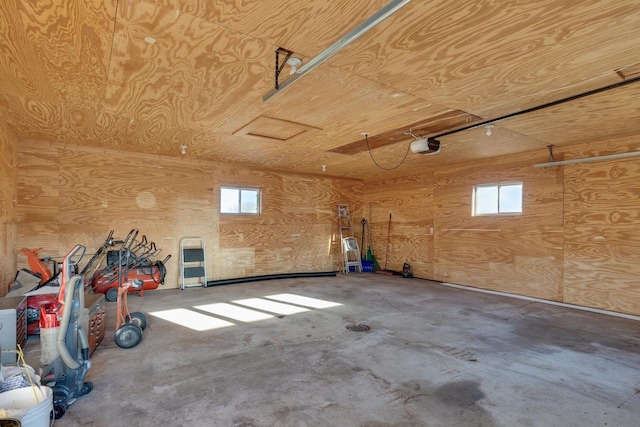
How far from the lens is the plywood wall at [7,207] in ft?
12.6

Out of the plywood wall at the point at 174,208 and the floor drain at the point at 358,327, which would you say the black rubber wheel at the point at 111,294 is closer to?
the plywood wall at the point at 174,208

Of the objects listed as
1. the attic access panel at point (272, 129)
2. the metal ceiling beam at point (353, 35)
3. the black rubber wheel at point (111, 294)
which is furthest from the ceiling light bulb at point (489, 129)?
the black rubber wheel at point (111, 294)

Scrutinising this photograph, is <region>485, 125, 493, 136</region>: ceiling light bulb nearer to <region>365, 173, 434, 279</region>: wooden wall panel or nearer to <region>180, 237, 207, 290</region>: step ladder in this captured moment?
<region>365, 173, 434, 279</region>: wooden wall panel

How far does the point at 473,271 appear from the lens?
6.04 meters

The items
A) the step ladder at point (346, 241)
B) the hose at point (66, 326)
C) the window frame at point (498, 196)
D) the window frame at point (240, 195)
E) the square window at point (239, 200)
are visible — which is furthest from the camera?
the step ladder at point (346, 241)

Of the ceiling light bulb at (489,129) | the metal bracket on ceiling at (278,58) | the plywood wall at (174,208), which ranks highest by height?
the metal bracket on ceiling at (278,58)

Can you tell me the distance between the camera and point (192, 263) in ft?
19.8

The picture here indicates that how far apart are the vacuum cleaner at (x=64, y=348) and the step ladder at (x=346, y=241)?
6.05m

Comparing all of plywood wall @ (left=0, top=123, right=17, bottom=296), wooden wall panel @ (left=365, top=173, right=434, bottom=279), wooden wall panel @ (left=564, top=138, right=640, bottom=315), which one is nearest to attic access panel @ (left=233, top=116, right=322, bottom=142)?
plywood wall @ (left=0, top=123, right=17, bottom=296)

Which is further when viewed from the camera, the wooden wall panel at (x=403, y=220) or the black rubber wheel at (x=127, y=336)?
the wooden wall panel at (x=403, y=220)

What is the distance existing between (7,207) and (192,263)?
2739mm

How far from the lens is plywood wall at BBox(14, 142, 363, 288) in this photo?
4859mm

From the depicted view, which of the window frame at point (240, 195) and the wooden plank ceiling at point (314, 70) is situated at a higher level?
the wooden plank ceiling at point (314, 70)

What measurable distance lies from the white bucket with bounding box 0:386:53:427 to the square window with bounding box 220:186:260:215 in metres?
4.78
